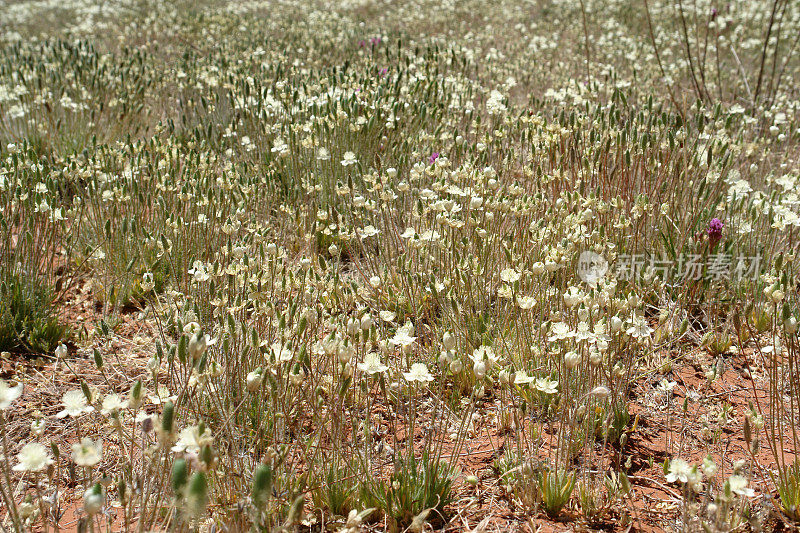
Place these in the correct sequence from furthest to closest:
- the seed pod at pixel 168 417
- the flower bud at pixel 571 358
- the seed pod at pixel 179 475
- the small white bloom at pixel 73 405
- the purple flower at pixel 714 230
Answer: the purple flower at pixel 714 230
the flower bud at pixel 571 358
the small white bloom at pixel 73 405
the seed pod at pixel 168 417
the seed pod at pixel 179 475

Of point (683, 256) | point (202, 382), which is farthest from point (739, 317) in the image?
point (202, 382)

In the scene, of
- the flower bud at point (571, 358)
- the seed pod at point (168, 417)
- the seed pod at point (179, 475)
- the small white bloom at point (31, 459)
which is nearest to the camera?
the seed pod at point (179, 475)

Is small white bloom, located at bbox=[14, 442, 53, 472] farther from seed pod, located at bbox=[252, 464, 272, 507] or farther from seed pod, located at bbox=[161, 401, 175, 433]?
seed pod, located at bbox=[252, 464, 272, 507]

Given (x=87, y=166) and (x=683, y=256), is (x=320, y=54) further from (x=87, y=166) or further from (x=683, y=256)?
(x=683, y=256)

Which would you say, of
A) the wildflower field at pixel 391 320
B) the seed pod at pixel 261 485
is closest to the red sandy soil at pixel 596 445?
the wildflower field at pixel 391 320

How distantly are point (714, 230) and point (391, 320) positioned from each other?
182 cm

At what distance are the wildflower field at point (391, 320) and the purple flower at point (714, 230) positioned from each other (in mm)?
14

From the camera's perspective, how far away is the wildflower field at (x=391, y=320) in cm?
220

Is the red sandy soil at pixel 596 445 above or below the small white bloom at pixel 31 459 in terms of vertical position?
below

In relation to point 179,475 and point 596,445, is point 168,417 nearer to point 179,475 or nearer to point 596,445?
point 179,475

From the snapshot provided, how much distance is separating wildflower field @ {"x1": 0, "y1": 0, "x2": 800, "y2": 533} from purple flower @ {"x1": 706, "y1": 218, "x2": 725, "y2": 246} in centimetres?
1

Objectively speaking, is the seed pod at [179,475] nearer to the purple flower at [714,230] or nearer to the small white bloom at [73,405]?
the small white bloom at [73,405]

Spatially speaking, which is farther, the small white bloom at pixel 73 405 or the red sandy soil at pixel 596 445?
the red sandy soil at pixel 596 445

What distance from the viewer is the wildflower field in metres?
2.20
